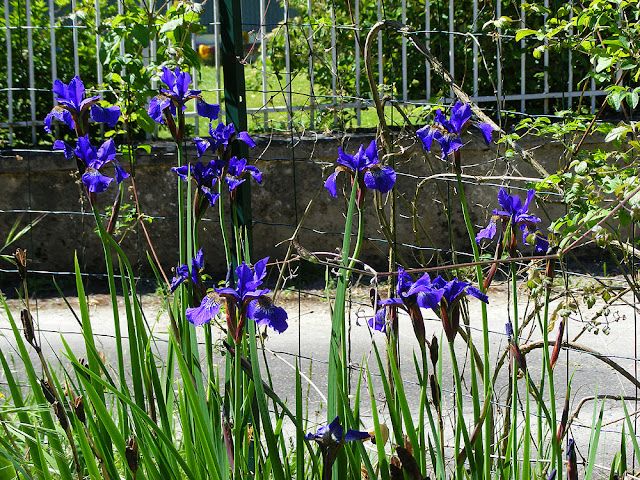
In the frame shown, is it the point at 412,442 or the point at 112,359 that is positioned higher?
the point at 412,442

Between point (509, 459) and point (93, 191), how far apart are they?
100cm

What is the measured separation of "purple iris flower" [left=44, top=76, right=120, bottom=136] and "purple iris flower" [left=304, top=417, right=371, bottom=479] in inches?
32.0

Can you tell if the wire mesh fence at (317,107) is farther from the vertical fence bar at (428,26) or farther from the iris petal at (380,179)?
the iris petal at (380,179)

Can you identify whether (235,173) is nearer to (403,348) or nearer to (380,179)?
(380,179)

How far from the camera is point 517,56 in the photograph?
17.2 feet

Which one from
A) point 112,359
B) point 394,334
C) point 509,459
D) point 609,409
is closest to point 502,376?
point 609,409

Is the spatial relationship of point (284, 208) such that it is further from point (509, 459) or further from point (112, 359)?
point (509, 459)

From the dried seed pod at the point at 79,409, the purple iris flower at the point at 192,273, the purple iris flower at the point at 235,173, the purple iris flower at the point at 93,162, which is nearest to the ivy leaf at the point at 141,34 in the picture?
the purple iris flower at the point at 235,173

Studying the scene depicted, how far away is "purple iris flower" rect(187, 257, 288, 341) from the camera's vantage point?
1.18 m

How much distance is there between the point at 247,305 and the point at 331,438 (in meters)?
0.26

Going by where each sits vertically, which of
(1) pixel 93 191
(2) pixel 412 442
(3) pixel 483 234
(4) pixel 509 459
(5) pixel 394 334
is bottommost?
(4) pixel 509 459

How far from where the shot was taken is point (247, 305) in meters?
1.21

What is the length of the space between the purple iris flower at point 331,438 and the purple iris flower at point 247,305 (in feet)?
0.59

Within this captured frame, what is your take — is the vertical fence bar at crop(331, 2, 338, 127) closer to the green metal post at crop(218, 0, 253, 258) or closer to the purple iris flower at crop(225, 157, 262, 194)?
the green metal post at crop(218, 0, 253, 258)
